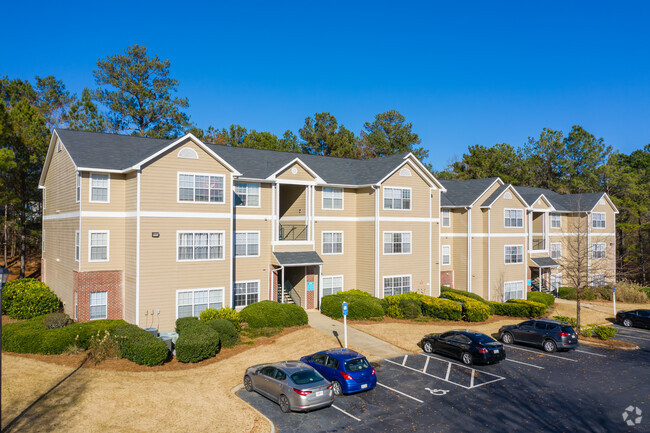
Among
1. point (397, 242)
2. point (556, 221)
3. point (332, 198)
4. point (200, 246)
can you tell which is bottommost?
point (397, 242)

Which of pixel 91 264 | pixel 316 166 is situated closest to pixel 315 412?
pixel 91 264

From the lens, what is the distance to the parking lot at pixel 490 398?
46.5ft

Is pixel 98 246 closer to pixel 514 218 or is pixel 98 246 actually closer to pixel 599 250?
pixel 514 218

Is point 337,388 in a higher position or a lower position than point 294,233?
lower

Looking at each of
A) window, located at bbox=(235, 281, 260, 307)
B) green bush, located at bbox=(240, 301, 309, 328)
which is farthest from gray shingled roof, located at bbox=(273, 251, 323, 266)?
green bush, located at bbox=(240, 301, 309, 328)

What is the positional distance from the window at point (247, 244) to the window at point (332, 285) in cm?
593

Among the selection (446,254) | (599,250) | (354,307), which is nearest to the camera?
(354,307)

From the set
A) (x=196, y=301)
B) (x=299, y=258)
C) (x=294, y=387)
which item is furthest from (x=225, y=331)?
(x=299, y=258)

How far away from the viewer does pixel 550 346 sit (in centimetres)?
2345

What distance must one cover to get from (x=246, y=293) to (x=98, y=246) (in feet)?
30.4

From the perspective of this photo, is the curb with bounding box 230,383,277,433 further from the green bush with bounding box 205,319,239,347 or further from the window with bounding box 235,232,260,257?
the window with bounding box 235,232,260,257

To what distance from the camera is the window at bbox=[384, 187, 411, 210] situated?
3356 cm

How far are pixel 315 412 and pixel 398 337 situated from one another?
36.7 ft

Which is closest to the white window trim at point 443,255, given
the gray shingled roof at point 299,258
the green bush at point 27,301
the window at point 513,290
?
the window at point 513,290
